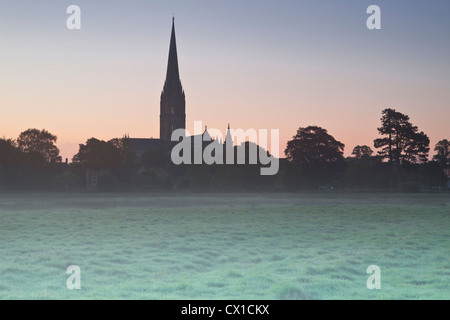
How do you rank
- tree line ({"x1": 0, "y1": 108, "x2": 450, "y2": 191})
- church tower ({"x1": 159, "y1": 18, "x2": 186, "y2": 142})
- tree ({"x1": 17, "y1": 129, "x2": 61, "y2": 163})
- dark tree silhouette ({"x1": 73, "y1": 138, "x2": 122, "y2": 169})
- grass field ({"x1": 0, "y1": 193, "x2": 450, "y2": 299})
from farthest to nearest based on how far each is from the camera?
church tower ({"x1": 159, "y1": 18, "x2": 186, "y2": 142}) < tree ({"x1": 17, "y1": 129, "x2": 61, "y2": 163}) < dark tree silhouette ({"x1": 73, "y1": 138, "x2": 122, "y2": 169}) < tree line ({"x1": 0, "y1": 108, "x2": 450, "y2": 191}) < grass field ({"x1": 0, "y1": 193, "x2": 450, "y2": 299})

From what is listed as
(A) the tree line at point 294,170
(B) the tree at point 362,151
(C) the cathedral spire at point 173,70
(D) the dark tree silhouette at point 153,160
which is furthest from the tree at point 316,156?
(C) the cathedral spire at point 173,70

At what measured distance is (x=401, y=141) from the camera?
94.1 m

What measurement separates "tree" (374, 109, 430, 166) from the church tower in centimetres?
9788

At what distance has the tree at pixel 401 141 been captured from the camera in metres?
93.7

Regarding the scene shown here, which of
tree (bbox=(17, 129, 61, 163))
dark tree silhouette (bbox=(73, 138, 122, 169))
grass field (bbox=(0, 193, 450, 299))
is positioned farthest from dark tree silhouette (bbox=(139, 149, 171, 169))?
grass field (bbox=(0, 193, 450, 299))

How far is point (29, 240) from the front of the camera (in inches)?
747

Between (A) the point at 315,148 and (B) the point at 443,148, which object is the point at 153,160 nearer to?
(A) the point at 315,148

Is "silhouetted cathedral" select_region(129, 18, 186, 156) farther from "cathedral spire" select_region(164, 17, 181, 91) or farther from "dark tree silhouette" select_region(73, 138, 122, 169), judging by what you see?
"dark tree silhouette" select_region(73, 138, 122, 169)

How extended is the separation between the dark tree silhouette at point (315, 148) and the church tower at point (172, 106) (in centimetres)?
8916

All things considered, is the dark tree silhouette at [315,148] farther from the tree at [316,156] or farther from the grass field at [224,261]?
the grass field at [224,261]

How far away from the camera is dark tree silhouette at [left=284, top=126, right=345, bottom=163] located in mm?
96188
